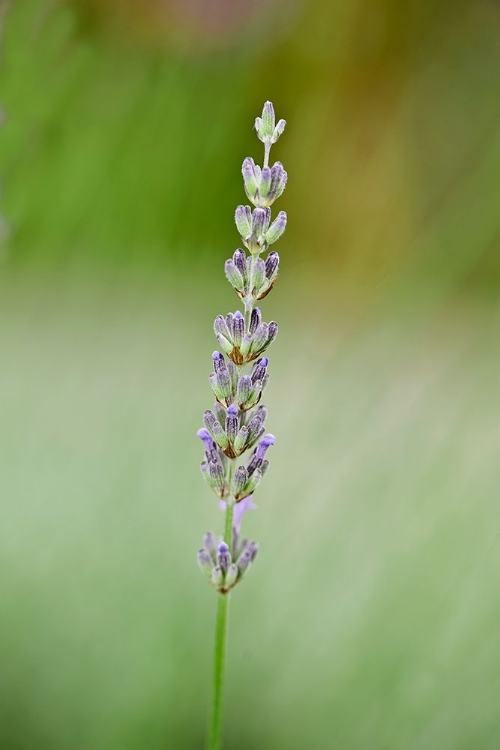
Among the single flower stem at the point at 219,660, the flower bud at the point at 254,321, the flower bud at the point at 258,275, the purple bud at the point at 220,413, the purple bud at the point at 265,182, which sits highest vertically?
the purple bud at the point at 265,182

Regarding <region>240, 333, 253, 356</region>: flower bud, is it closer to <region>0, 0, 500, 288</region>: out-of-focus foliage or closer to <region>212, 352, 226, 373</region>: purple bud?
<region>212, 352, 226, 373</region>: purple bud

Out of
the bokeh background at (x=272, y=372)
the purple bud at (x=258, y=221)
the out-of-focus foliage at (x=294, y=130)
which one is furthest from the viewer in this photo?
the out-of-focus foliage at (x=294, y=130)

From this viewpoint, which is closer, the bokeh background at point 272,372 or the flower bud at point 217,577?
the flower bud at point 217,577

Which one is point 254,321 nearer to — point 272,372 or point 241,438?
point 241,438

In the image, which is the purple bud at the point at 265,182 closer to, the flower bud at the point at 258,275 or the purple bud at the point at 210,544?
the flower bud at the point at 258,275

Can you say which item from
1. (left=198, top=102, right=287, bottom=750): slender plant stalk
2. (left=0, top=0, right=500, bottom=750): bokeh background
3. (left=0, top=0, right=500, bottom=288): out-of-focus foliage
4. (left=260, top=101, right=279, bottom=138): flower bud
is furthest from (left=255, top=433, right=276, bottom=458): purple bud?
(left=0, top=0, right=500, bottom=288): out-of-focus foliage

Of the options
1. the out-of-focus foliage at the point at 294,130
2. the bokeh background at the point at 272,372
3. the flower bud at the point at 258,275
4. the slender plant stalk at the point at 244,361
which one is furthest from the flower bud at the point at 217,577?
the out-of-focus foliage at the point at 294,130

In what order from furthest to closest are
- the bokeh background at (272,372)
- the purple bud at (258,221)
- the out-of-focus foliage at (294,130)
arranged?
the out-of-focus foliage at (294,130) < the bokeh background at (272,372) < the purple bud at (258,221)

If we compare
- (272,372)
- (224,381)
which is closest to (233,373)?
(224,381)

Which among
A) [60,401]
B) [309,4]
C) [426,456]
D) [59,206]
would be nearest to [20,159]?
[59,206]

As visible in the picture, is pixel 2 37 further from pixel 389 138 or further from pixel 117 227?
→ pixel 389 138
